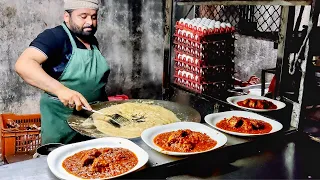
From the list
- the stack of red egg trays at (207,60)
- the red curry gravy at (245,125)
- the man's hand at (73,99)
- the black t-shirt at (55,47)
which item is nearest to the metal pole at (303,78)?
the red curry gravy at (245,125)

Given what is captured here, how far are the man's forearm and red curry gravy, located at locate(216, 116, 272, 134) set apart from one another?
4.68 feet

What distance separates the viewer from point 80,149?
78.3 inches

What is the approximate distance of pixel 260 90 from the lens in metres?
3.98

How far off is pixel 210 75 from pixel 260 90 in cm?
64

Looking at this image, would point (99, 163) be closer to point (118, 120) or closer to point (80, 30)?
point (118, 120)

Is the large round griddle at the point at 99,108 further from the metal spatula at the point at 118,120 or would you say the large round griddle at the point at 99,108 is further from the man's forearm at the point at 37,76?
the man's forearm at the point at 37,76

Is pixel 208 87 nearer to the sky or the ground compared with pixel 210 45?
nearer to the ground

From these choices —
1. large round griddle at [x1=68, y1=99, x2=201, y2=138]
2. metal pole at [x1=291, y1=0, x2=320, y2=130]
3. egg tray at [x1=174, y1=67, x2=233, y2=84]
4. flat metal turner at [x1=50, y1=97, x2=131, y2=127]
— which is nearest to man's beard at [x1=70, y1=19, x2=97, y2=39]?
large round griddle at [x1=68, y1=99, x2=201, y2=138]

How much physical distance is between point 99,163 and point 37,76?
144 cm

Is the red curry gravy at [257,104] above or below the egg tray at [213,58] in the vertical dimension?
below

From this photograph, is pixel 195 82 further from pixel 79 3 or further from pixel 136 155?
pixel 136 155

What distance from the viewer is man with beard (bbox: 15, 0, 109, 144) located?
3.15 m

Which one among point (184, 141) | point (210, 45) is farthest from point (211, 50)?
point (184, 141)

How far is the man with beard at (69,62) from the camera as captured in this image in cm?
315
